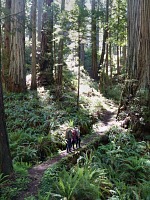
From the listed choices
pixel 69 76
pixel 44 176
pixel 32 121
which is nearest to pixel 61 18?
pixel 32 121

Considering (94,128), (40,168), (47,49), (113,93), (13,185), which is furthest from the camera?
(113,93)

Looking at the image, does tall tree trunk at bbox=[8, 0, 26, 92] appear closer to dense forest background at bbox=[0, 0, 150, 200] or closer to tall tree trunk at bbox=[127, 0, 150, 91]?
dense forest background at bbox=[0, 0, 150, 200]

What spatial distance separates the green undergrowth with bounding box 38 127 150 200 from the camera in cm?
601

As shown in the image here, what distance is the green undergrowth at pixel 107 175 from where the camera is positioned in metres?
6.01

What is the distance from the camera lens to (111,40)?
1852 cm

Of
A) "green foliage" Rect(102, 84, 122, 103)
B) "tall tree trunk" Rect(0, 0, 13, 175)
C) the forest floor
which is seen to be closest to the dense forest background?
"tall tree trunk" Rect(0, 0, 13, 175)

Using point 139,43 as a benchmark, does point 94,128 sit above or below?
below

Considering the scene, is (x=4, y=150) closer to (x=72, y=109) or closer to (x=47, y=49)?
(x=72, y=109)

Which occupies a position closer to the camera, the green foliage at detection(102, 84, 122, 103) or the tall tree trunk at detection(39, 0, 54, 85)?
the tall tree trunk at detection(39, 0, 54, 85)

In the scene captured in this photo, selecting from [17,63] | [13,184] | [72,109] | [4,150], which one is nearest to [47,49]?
[17,63]

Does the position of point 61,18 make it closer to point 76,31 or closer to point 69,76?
point 76,31

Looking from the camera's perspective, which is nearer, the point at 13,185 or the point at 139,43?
the point at 13,185

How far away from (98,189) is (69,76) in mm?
13872

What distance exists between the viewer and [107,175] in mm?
7672
